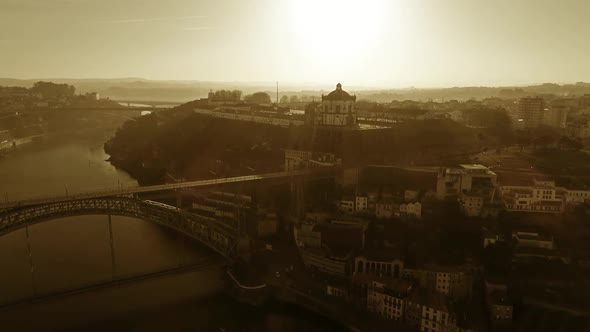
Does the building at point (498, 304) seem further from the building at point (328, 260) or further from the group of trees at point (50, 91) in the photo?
the group of trees at point (50, 91)

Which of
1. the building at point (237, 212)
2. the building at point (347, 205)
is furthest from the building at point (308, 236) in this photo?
the building at point (347, 205)

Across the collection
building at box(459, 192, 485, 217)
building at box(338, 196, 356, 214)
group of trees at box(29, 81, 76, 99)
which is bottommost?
building at box(338, 196, 356, 214)

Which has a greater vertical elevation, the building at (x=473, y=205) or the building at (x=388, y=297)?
the building at (x=473, y=205)

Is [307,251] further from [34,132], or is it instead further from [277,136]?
[34,132]

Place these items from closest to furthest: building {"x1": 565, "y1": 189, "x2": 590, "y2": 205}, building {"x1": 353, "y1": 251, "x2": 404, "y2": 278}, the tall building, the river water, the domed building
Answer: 1. the river water
2. building {"x1": 353, "y1": 251, "x2": 404, "y2": 278}
3. building {"x1": 565, "y1": 189, "x2": 590, "y2": 205}
4. the domed building
5. the tall building

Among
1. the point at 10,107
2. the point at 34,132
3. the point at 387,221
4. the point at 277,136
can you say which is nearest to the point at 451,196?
the point at 387,221

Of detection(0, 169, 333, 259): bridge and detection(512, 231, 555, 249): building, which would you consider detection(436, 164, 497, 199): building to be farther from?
detection(0, 169, 333, 259): bridge

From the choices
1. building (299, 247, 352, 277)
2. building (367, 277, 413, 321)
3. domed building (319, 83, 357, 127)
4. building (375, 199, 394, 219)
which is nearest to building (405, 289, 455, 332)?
building (367, 277, 413, 321)

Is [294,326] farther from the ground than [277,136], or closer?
closer
